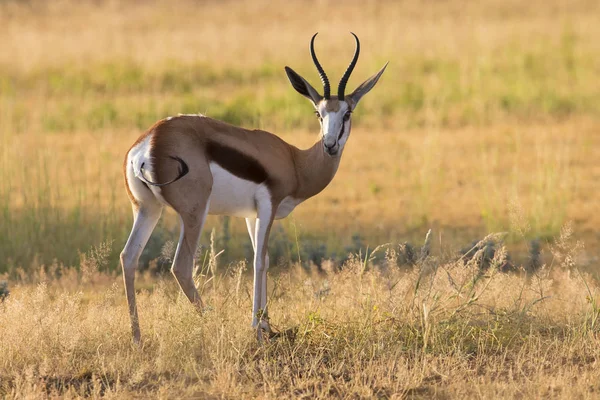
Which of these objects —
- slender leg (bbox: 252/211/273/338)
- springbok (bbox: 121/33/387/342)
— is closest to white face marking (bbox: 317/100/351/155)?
springbok (bbox: 121/33/387/342)

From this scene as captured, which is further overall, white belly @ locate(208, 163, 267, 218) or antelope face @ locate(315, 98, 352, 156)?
antelope face @ locate(315, 98, 352, 156)

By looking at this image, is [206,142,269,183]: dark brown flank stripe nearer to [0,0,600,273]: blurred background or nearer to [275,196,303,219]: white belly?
[275,196,303,219]: white belly

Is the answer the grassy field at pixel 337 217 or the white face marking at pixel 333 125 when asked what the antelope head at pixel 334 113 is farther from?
the grassy field at pixel 337 217

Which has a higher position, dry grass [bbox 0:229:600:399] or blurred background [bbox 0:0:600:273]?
blurred background [bbox 0:0:600:273]

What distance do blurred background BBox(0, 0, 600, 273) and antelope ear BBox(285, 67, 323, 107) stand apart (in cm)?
113

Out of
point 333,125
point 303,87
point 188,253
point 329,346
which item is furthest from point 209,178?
point 329,346

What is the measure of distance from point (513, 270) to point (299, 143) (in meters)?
5.22

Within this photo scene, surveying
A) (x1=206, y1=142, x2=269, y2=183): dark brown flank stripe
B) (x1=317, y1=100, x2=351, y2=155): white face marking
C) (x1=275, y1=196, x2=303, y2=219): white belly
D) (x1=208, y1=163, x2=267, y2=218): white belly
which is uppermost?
(x1=317, y1=100, x2=351, y2=155): white face marking

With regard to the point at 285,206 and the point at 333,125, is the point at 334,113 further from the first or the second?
the point at 285,206

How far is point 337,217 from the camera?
421 inches

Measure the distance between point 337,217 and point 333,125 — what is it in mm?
4650

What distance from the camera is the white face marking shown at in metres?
6.06

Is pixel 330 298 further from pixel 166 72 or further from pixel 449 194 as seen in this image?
pixel 166 72

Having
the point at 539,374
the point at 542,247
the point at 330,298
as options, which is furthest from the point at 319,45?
the point at 539,374
